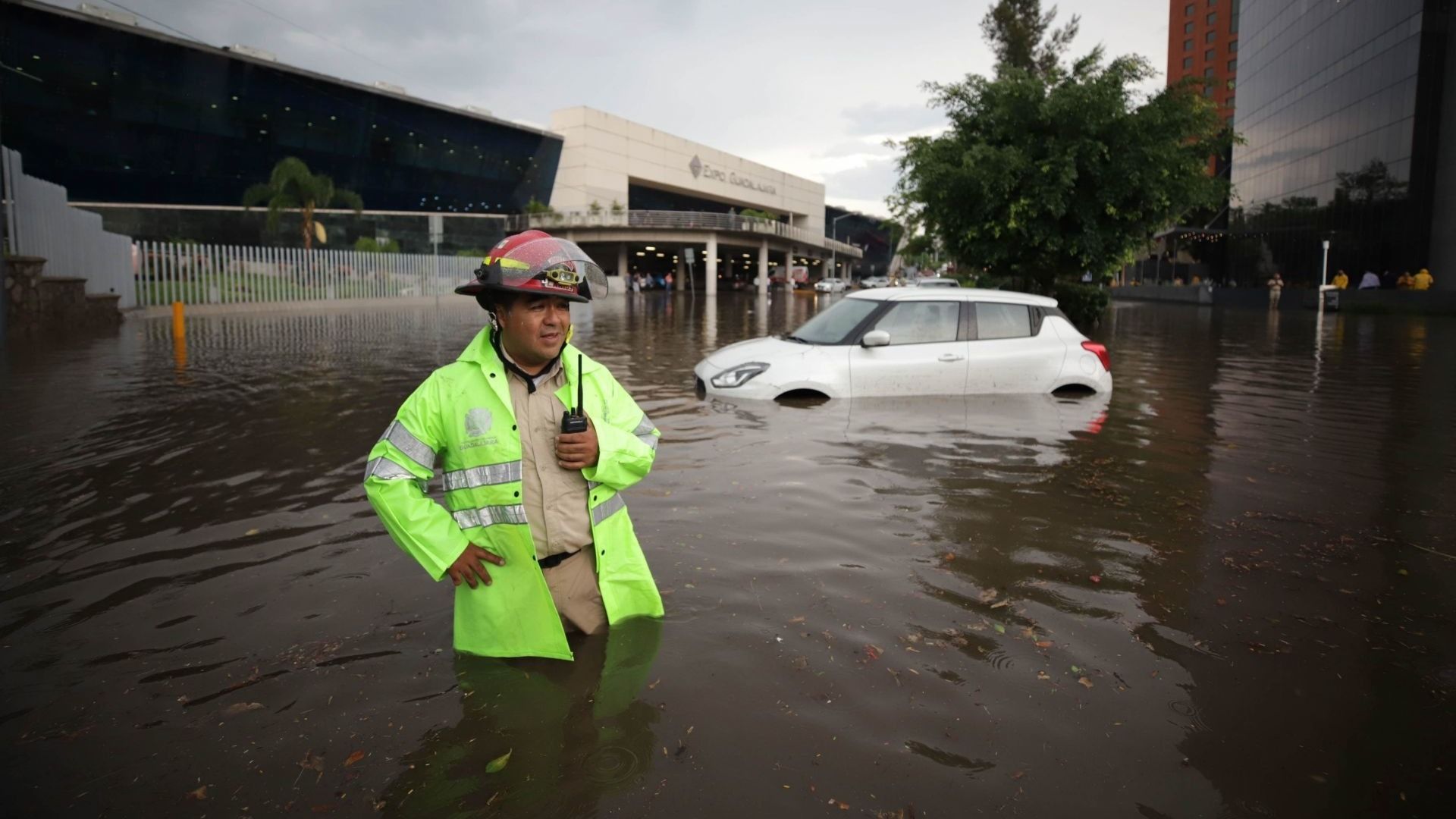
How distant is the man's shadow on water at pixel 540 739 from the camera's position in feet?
8.47

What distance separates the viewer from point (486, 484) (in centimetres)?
296

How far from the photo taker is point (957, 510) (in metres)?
5.59

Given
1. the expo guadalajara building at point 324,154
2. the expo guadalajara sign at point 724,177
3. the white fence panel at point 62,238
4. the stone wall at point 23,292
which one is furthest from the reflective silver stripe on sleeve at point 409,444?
the expo guadalajara sign at point 724,177

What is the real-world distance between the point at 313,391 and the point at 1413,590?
33.1ft

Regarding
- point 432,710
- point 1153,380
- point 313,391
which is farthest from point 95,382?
point 1153,380

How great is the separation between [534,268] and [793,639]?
1854 mm

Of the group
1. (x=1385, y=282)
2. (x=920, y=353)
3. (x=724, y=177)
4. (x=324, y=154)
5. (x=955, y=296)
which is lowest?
(x=920, y=353)

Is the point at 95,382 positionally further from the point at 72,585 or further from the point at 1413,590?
the point at 1413,590

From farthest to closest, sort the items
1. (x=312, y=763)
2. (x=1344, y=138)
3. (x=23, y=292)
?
(x=1344, y=138), (x=23, y=292), (x=312, y=763)

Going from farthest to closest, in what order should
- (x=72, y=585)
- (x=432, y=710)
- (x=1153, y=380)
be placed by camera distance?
(x=1153, y=380) → (x=72, y=585) → (x=432, y=710)

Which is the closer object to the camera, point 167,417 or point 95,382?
point 167,417

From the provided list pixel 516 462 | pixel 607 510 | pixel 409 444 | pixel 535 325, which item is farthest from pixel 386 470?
pixel 607 510

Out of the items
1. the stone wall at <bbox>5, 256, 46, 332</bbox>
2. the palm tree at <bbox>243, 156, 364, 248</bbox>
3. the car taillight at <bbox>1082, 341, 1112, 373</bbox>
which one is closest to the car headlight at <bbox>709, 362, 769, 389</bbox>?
the car taillight at <bbox>1082, 341, 1112, 373</bbox>

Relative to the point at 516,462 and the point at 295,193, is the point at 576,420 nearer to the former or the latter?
the point at 516,462
